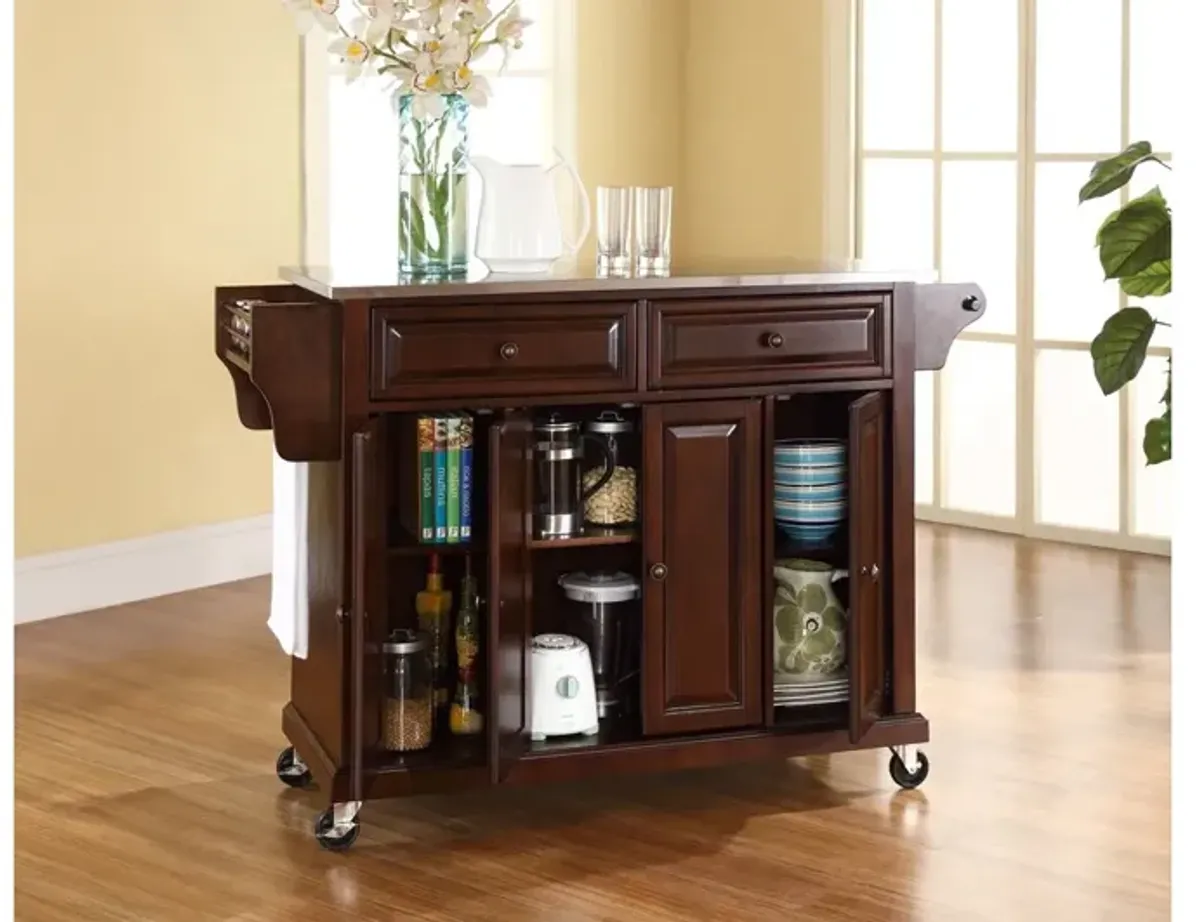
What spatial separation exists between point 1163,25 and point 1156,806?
262cm

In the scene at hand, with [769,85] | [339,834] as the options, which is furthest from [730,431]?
[769,85]

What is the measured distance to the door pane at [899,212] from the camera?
558 centimetres

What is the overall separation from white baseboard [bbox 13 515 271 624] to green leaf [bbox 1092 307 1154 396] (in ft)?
7.20

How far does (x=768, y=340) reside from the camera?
117 inches

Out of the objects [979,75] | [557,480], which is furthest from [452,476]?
[979,75]

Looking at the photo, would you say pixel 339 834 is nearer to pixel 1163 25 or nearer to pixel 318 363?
pixel 318 363

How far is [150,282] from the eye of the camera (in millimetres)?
4648

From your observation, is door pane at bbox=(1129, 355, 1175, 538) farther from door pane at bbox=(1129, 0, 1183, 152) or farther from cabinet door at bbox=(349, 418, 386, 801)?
cabinet door at bbox=(349, 418, 386, 801)

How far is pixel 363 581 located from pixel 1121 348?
6.57 feet

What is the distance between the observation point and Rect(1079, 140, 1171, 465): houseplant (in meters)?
3.98

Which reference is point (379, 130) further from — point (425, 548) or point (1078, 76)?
point (425, 548)

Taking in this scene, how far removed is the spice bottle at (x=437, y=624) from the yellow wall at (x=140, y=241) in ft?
5.65

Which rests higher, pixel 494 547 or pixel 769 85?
pixel 769 85

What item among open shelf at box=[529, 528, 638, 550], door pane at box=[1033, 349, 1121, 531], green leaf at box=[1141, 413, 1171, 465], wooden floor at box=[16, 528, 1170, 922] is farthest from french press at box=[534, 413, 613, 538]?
door pane at box=[1033, 349, 1121, 531]
